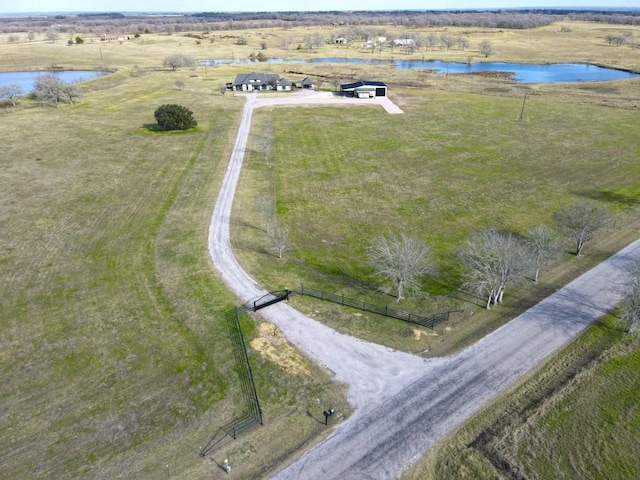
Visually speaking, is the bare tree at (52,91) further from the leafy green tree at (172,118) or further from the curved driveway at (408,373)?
the curved driveway at (408,373)

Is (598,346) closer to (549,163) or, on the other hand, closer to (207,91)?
(549,163)

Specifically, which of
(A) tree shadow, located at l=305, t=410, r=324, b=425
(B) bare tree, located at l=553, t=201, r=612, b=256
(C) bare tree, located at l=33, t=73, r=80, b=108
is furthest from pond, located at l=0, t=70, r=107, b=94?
(A) tree shadow, located at l=305, t=410, r=324, b=425

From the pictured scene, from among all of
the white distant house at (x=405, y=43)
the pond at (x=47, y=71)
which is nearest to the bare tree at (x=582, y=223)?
the pond at (x=47, y=71)

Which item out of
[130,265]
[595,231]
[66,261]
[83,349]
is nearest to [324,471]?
[83,349]

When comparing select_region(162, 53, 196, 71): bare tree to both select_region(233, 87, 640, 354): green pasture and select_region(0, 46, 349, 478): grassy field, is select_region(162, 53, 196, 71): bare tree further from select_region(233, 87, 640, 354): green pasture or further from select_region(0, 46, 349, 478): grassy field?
Result: select_region(0, 46, 349, 478): grassy field

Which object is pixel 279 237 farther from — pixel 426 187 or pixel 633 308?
pixel 633 308

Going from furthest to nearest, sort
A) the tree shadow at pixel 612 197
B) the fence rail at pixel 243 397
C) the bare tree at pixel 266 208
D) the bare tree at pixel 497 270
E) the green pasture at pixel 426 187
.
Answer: the tree shadow at pixel 612 197
the bare tree at pixel 266 208
the green pasture at pixel 426 187
the bare tree at pixel 497 270
the fence rail at pixel 243 397

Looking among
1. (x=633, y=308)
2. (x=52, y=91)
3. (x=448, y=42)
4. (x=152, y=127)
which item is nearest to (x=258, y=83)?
(x=152, y=127)
